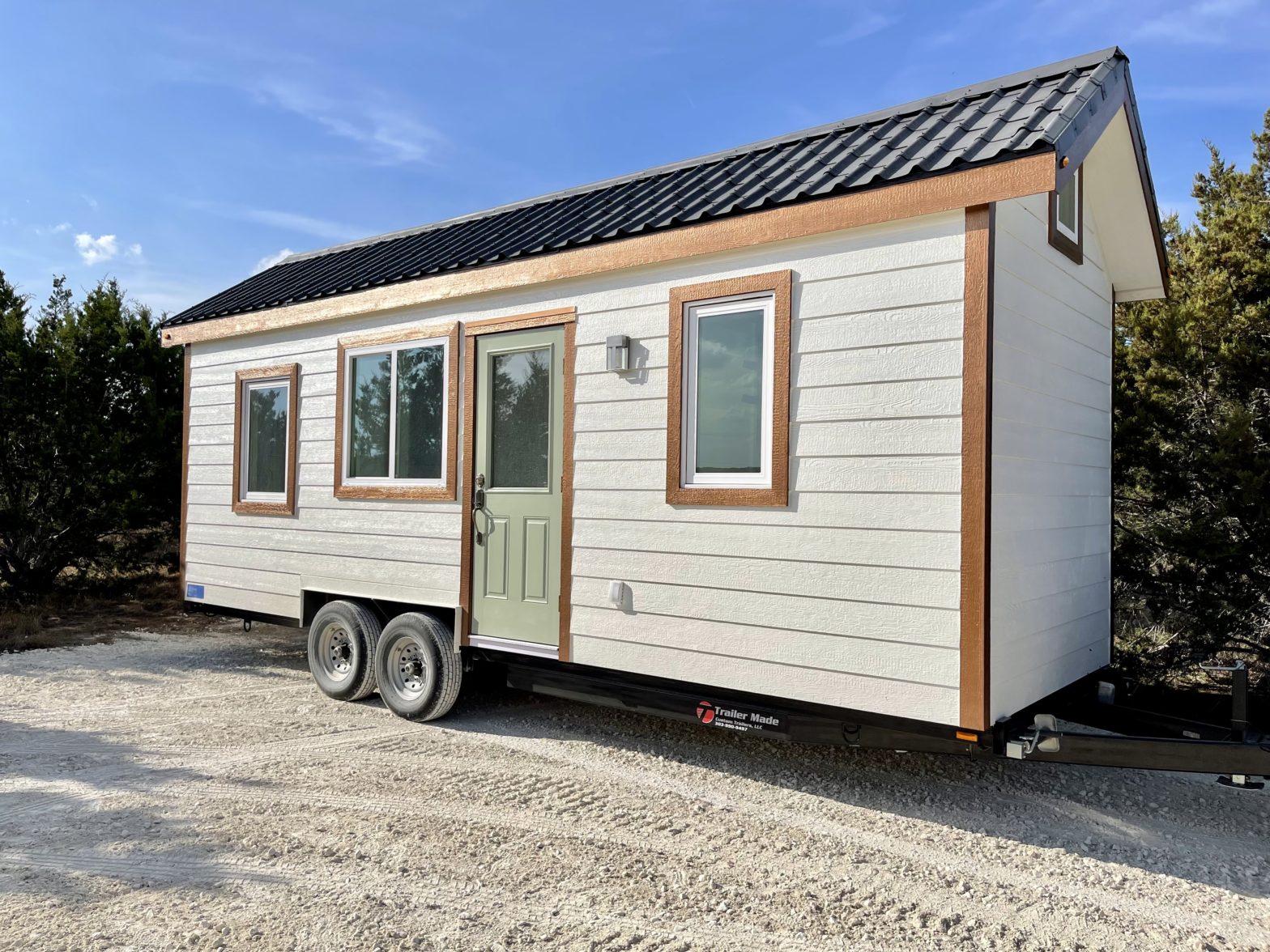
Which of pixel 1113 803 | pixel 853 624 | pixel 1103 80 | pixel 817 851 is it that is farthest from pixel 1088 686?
pixel 1103 80

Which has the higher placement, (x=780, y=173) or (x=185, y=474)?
(x=780, y=173)

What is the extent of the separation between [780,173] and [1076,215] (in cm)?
174

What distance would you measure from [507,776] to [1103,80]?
468 cm

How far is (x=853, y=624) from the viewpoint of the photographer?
4.02 metres

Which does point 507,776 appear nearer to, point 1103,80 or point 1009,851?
point 1009,851

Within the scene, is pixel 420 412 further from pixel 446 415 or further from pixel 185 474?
pixel 185 474

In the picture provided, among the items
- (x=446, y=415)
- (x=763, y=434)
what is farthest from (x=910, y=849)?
(x=446, y=415)

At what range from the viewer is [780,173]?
4.91m

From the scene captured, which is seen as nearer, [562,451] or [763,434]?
[763,434]

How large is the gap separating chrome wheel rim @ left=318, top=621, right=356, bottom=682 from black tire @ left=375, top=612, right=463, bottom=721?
1.77 feet

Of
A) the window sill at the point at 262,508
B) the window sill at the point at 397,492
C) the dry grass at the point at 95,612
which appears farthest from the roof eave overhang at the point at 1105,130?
the dry grass at the point at 95,612

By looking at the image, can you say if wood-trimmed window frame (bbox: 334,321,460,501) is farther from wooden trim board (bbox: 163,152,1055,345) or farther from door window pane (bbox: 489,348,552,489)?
door window pane (bbox: 489,348,552,489)

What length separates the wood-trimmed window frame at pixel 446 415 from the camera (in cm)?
580

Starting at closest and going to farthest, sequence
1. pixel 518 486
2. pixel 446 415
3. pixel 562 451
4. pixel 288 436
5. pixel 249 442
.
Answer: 1. pixel 562 451
2. pixel 518 486
3. pixel 446 415
4. pixel 288 436
5. pixel 249 442
